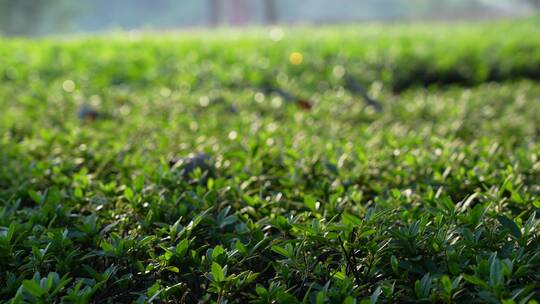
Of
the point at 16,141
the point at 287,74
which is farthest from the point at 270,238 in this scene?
the point at 287,74

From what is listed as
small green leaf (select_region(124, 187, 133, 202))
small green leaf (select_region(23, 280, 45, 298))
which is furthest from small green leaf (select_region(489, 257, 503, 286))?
small green leaf (select_region(124, 187, 133, 202))

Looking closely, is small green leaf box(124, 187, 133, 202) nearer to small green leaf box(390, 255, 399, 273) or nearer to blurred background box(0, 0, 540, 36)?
small green leaf box(390, 255, 399, 273)

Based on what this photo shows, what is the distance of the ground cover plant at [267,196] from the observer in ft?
5.68

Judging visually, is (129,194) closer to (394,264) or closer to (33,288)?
(33,288)

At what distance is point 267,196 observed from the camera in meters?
2.50

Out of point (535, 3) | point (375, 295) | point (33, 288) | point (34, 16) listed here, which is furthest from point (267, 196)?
point (535, 3)

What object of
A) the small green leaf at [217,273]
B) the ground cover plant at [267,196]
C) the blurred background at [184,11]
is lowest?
the blurred background at [184,11]

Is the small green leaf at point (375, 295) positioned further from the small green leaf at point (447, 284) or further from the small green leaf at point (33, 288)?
the small green leaf at point (33, 288)

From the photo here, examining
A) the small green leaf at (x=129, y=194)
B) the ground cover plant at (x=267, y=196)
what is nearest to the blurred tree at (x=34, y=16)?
the ground cover plant at (x=267, y=196)

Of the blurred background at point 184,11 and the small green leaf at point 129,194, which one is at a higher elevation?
the small green leaf at point 129,194

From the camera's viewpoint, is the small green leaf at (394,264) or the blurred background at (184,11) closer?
the small green leaf at (394,264)

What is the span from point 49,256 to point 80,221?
1.16 feet

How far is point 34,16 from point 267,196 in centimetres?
2809

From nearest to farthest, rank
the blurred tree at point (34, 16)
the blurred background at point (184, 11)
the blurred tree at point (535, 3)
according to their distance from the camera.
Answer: the blurred tree at point (34, 16)
the blurred background at point (184, 11)
the blurred tree at point (535, 3)
